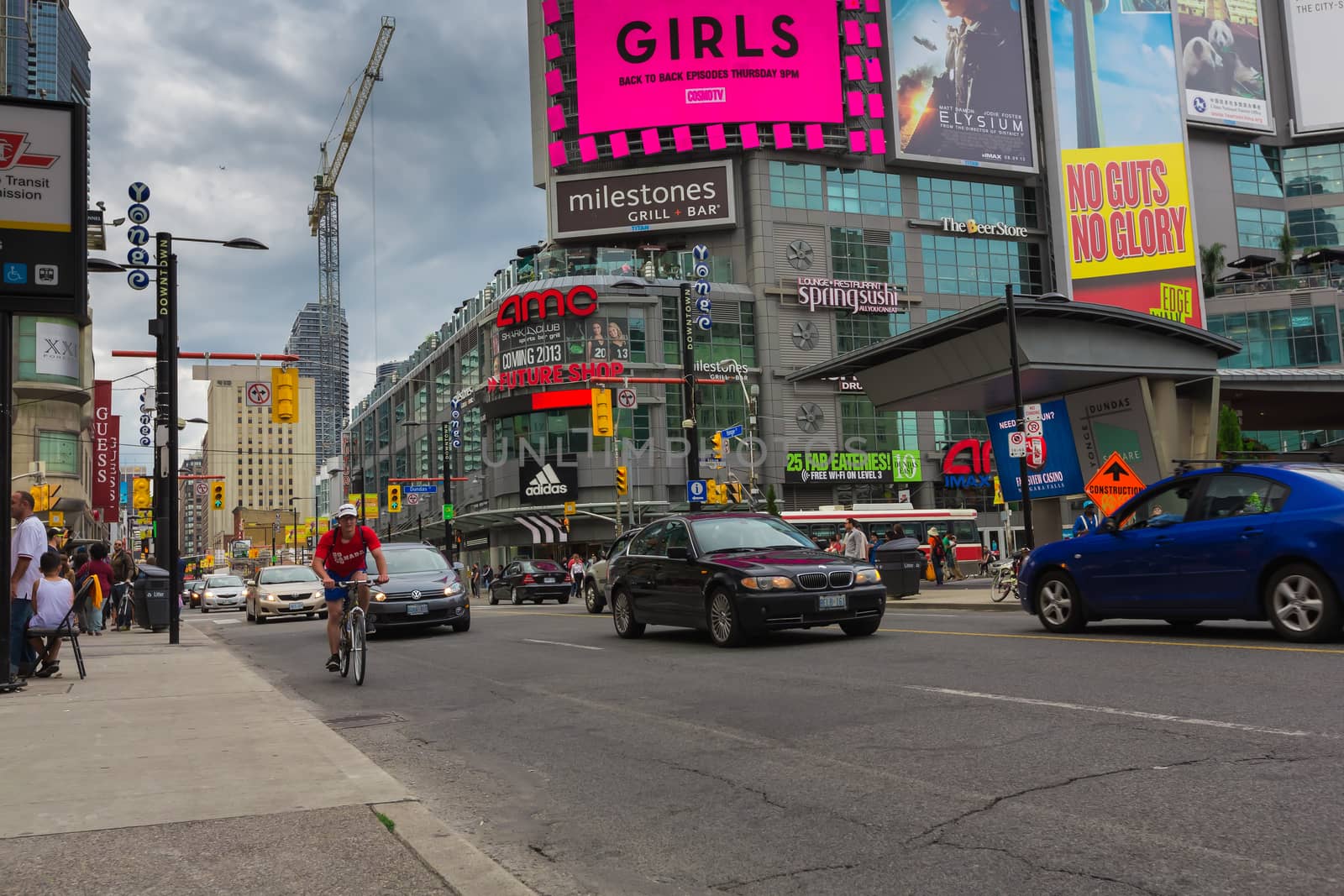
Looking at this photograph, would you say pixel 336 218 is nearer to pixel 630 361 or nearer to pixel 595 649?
pixel 630 361

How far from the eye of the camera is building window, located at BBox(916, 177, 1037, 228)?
240 feet

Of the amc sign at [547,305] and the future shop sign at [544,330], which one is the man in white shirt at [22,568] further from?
the amc sign at [547,305]

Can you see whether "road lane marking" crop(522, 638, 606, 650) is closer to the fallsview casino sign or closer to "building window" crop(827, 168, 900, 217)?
the fallsview casino sign

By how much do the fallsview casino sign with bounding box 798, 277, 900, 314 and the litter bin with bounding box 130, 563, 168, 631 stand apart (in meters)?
50.5

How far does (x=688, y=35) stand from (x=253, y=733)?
215 feet

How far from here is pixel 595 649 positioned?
13.8 metres

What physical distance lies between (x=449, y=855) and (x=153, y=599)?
2143 cm

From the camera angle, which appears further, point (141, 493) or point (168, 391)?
point (141, 493)

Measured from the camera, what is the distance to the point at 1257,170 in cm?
7931

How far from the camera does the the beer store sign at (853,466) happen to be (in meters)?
68.1

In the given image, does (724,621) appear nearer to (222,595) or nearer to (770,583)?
(770,583)

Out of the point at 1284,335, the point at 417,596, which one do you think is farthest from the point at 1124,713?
the point at 1284,335

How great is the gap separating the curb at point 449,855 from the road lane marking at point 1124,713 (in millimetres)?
4124

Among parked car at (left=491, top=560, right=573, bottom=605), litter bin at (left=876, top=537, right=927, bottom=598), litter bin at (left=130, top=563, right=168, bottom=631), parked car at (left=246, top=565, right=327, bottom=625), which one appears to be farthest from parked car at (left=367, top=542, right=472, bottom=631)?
parked car at (left=491, top=560, right=573, bottom=605)
